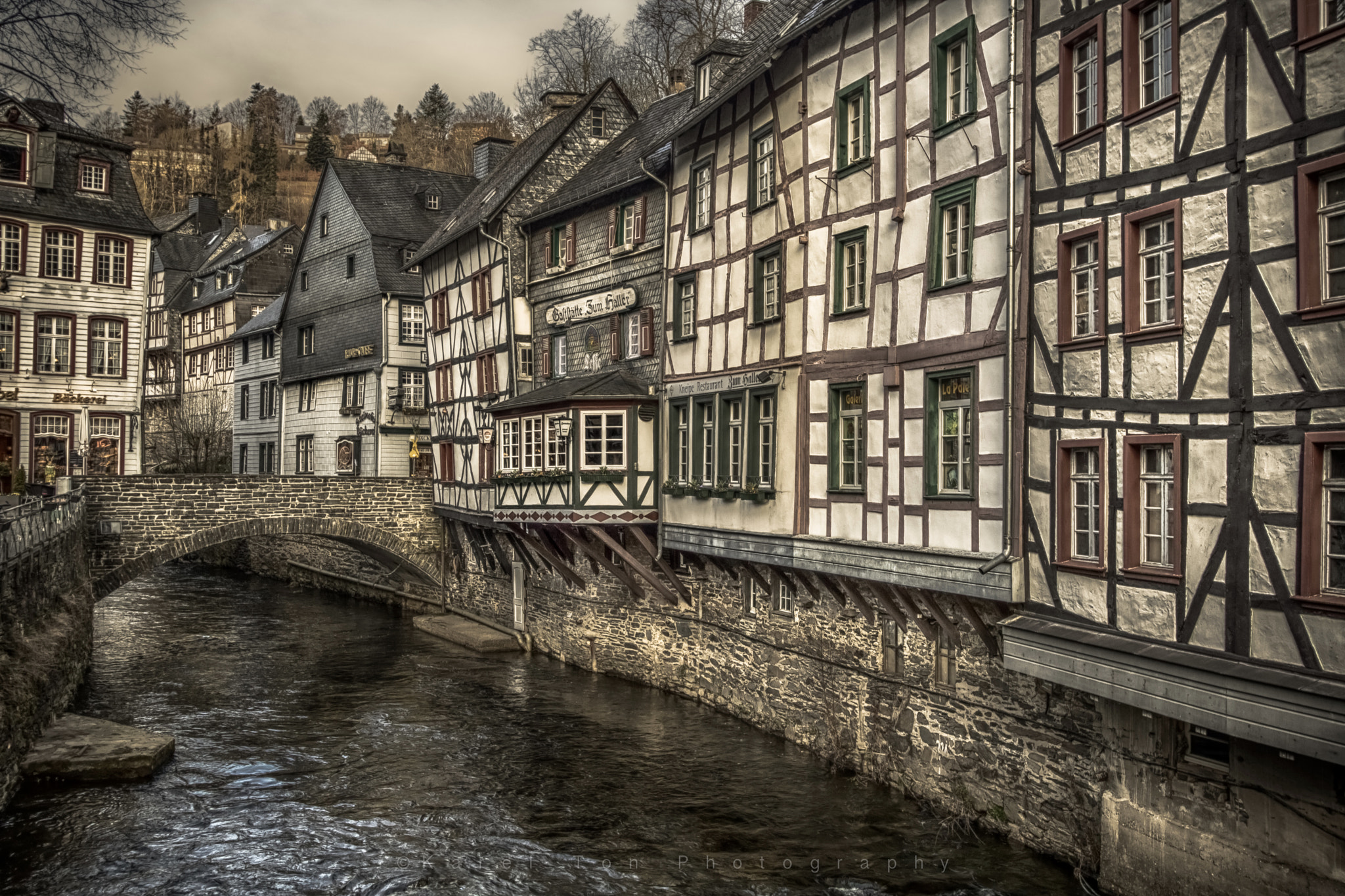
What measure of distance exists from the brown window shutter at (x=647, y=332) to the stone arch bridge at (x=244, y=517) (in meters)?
11.7

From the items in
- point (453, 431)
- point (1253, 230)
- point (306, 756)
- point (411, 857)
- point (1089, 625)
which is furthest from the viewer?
point (453, 431)

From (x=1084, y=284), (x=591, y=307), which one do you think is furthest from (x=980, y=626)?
(x=591, y=307)

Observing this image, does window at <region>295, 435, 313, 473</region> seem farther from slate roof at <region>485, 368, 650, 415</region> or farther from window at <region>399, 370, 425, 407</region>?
slate roof at <region>485, 368, 650, 415</region>

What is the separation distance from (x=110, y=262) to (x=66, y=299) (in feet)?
5.23

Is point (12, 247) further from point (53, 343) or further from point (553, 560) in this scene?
point (553, 560)

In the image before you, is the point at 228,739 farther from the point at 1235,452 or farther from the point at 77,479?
the point at 1235,452

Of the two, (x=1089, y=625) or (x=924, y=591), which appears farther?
(x=924, y=591)

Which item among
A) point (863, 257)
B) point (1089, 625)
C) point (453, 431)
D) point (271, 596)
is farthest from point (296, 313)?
point (1089, 625)

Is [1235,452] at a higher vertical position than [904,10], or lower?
lower

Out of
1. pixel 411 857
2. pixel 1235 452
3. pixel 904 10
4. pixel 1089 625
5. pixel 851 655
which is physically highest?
pixel 904 10

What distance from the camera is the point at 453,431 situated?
32.2 m

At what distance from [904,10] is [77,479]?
22760 millimetres

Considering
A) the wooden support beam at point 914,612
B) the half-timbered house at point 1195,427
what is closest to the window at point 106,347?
the wooden support beam at point 914,612

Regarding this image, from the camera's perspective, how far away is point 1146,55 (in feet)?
35.6
